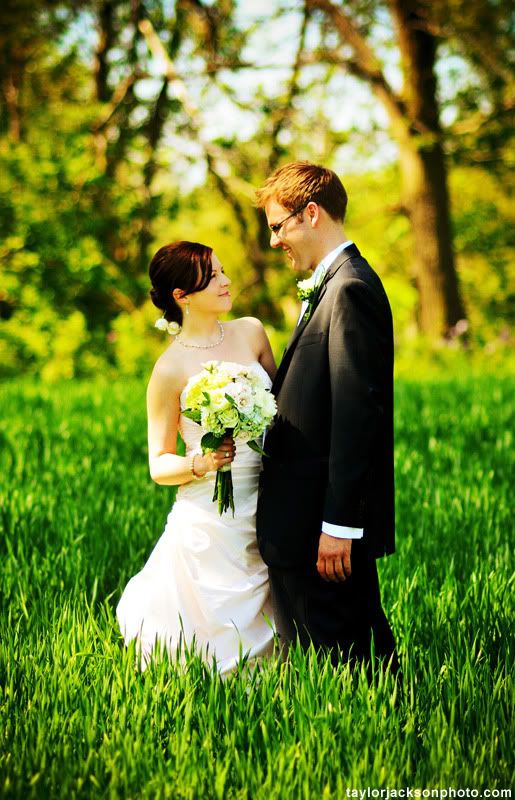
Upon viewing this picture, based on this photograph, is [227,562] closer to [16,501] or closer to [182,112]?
[16,501]

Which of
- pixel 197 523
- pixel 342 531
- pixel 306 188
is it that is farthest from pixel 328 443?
pixel 306 188

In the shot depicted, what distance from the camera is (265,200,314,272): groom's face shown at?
109 inches

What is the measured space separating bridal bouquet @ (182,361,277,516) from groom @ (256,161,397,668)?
165mm

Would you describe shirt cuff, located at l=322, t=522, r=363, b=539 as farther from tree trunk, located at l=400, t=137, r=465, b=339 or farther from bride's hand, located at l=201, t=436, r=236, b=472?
tree trunk, located at l=400, t=137, r=465, b=339

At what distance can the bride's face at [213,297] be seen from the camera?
3.04 meters

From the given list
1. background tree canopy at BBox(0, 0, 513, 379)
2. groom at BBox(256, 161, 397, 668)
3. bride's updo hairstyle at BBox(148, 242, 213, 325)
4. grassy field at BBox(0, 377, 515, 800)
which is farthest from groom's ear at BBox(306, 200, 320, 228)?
background tree canopy at BBox(0, 0, 513, 379)

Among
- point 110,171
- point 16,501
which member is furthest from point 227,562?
point 110,171

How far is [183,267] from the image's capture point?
3.02 metres

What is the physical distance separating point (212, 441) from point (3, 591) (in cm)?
157

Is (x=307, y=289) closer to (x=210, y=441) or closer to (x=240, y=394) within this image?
(x=240, y=394)

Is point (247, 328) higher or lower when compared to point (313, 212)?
lower

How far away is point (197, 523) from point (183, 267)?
36.4 inches

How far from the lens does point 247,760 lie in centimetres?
236

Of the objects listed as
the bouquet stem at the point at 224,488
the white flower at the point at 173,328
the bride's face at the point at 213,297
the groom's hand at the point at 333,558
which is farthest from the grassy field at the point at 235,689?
the bride's face at the point at 213,297
